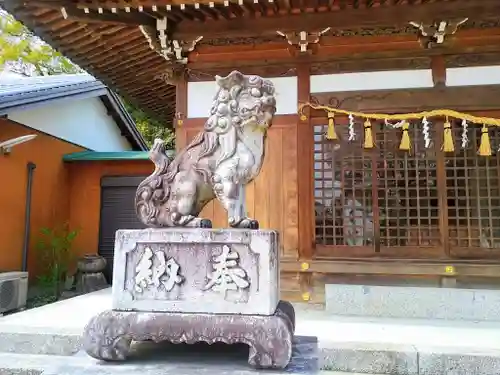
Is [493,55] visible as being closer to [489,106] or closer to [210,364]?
[489,106]

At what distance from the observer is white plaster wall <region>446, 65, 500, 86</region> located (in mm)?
6148

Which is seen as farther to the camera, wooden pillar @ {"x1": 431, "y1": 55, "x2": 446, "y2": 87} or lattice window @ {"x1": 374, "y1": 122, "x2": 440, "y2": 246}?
wooden pillar @ {"x1": 431, "y1": 55, "x2": 446, "y2": 87}

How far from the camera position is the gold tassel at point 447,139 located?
5875mm

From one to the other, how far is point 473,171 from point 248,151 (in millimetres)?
4408

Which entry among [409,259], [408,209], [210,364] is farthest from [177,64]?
[210,364]

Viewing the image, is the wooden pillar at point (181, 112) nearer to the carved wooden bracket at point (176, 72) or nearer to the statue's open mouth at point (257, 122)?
the carved wooden bracket at point (176, 72)

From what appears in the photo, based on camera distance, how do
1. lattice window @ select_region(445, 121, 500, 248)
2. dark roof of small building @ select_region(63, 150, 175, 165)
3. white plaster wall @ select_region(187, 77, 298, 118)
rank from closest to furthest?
1. lattice window @ select_region(445, 121, 500, 248)
2. white plaster wall @ select_region(187, 77, 298, 118)
3. dark roof of small building @ select_region(63, 150, 175, 165)

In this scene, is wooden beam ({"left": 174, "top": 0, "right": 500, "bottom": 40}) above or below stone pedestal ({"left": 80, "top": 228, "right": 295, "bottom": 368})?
above

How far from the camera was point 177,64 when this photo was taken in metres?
6.82

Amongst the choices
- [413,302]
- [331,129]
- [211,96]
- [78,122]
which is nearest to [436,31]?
[331,129]

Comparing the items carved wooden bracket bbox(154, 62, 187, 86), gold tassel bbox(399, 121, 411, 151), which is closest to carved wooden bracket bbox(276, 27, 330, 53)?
carved wooden bracket bbox(154, 62, 187, 86)

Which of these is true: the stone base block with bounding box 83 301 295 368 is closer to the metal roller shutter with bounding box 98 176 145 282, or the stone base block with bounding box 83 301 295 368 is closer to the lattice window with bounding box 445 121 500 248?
the lattice window with bounding box 445 121 500 248

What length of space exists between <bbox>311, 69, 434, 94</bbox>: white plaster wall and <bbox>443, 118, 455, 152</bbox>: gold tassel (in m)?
0.74

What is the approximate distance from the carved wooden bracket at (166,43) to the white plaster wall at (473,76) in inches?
149
